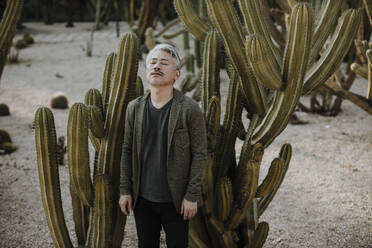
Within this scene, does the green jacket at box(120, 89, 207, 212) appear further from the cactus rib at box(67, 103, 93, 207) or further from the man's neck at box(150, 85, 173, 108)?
the cactus rib at box(67, 103, 93, 207)

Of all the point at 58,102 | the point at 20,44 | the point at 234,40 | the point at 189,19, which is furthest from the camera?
the point at 20,44

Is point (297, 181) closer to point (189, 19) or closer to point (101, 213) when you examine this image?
point (189, 19)

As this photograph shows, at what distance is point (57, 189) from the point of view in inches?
89.6

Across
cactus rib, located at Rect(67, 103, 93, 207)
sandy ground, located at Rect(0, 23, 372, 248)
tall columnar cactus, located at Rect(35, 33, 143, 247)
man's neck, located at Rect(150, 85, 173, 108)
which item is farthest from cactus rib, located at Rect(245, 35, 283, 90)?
sandy ground, located at Rect(0, 23, 372, 248)

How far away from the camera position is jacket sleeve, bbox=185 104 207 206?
1.96 metres

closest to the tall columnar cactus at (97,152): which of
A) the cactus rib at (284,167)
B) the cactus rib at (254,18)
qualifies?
the cactus rib at (254,18)

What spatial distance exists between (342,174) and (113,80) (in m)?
3.10

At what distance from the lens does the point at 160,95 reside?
196 cm

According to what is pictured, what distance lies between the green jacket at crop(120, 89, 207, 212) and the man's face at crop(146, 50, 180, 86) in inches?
4.1

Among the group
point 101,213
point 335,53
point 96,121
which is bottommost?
point 101,213

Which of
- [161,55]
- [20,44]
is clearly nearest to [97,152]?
[161,55]

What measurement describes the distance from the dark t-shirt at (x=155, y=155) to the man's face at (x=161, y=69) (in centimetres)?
12

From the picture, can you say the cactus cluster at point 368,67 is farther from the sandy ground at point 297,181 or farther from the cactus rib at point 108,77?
the cactus rib at point 108,77

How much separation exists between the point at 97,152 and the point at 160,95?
2.21ft
